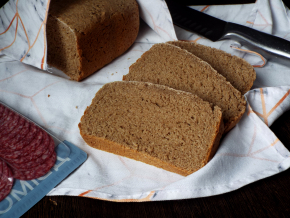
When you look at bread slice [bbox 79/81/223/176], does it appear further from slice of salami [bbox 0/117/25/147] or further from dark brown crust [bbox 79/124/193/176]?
slice of salami [bbox 0/117/25/147]

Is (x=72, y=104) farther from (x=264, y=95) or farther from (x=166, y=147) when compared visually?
(x=264, y=95)

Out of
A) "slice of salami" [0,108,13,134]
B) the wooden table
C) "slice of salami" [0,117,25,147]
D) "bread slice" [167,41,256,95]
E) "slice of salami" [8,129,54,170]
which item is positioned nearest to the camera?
the wooden table

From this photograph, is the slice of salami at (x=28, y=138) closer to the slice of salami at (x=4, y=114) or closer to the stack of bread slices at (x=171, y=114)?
the slice of salami at (x=4, y=114)

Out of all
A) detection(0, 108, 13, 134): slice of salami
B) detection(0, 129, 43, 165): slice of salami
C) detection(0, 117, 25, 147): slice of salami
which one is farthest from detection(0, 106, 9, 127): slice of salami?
detection(0, 129, 43, 165): slice of salami

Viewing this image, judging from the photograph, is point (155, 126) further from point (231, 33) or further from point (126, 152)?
point (231, 33)

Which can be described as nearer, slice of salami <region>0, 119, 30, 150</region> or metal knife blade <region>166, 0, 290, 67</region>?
slice of salami <region>0, 119, 30, 150</region>

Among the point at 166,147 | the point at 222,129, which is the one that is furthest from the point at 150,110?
the point at 222,129

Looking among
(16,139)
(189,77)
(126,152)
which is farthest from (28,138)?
(189,77)
